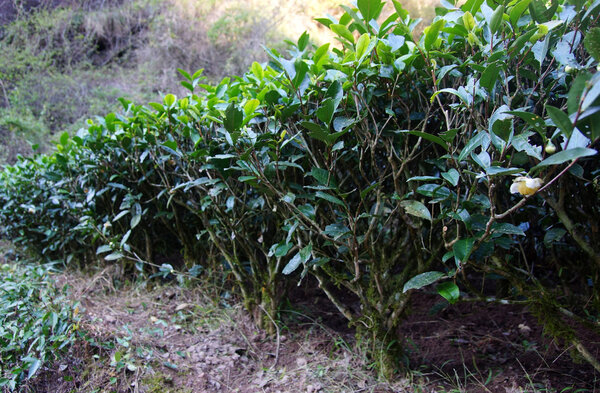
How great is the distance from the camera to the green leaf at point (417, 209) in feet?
4.45

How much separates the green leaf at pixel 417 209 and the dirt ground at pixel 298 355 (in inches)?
32.8

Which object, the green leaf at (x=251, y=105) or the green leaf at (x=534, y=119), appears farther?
the green leaf at (x=251, y=105)

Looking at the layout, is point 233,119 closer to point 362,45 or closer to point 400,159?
point 362,45

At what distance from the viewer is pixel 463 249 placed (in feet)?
4.17

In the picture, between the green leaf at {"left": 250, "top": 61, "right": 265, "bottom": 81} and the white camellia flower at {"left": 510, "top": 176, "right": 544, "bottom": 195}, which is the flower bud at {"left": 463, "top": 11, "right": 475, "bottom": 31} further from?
the green leaf at {"left": 250, "top": 61, "right": 265, "bottom": 81}

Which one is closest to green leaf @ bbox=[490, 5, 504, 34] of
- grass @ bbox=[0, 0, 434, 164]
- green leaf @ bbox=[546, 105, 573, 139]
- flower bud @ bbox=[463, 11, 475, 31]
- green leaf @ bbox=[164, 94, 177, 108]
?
flower bud @ bbox=[463, 11, 475, 31]

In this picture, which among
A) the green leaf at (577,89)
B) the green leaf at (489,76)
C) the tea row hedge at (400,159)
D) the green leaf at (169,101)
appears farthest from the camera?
the green leaf at (169,101)

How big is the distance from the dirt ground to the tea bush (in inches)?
3.2

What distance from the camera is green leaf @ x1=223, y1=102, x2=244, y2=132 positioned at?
4.66 feet

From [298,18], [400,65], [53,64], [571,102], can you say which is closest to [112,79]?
[53,64]

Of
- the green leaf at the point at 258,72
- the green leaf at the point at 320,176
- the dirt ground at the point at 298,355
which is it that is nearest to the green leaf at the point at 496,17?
the green leaf at the point at 320,176

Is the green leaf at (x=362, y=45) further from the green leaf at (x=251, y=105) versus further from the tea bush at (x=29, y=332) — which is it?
the tea bush at (x=29, y=332)

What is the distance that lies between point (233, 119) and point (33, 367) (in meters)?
1.42

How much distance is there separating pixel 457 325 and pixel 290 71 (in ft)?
5.37
